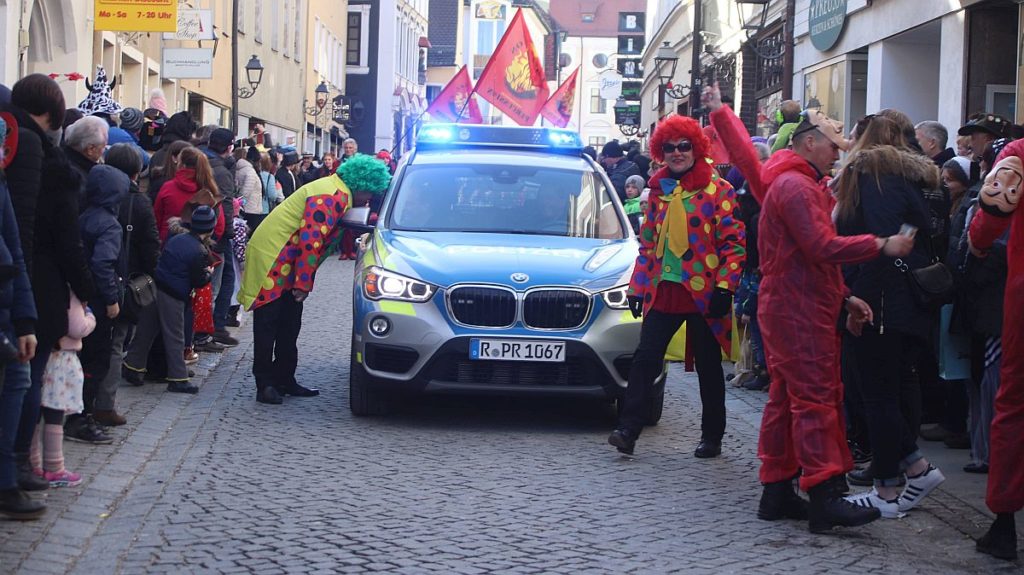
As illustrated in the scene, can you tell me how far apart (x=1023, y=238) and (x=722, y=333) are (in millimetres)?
2402

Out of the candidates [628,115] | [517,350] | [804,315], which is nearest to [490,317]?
[517,350]

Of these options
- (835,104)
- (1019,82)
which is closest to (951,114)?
(1019,82)

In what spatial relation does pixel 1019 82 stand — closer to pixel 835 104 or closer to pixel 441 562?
pixel 835 104

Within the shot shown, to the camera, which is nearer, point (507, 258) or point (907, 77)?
point (507, 258)

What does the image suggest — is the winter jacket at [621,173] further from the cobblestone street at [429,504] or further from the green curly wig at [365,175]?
the cobblestone street at [429,504]

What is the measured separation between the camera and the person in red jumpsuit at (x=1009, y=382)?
6309 mm

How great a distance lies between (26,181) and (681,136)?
3654 mm

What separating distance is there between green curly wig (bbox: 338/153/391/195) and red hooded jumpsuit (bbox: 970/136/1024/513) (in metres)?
4.69

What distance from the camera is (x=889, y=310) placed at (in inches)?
273

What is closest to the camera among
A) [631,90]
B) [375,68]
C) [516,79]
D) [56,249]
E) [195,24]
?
[56,249]

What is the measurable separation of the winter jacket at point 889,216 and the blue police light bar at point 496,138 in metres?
4.53

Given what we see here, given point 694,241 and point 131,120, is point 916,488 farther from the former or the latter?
point 131,120

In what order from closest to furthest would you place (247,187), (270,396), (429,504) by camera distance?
(429,504) → (270,396) → (247,187)

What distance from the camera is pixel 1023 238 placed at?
6.38 meters
